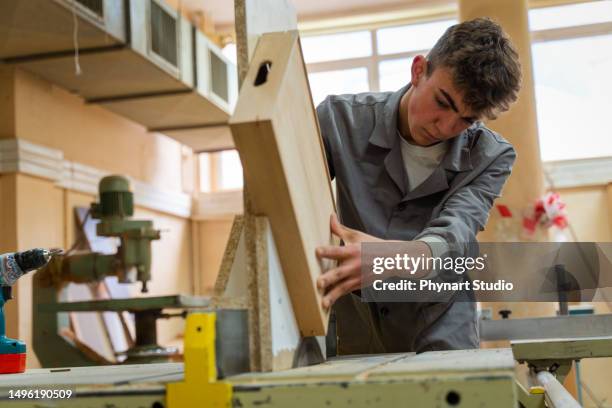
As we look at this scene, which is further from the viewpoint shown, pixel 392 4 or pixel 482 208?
pixel 392 4

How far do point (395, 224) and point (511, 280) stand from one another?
69 centimetres

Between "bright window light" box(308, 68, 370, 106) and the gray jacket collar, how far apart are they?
434 centimetres

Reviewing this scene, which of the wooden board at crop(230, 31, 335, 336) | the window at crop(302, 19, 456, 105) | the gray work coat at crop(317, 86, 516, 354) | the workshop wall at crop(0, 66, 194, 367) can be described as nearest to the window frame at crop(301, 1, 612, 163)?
the window at crop(302, 19, 456, 105)

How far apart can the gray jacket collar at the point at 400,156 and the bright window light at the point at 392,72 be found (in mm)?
4325

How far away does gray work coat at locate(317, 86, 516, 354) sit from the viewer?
1.43 m

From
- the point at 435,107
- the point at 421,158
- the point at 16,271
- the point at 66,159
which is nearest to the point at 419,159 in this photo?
the point at 421,158

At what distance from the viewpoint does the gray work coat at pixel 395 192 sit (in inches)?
56.1

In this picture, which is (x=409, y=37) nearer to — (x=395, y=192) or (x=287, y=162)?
(x=395, y=192)

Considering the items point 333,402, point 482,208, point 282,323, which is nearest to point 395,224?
point 482,208

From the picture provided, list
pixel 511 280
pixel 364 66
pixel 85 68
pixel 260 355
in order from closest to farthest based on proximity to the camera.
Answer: pixel 260 355 → pixel 511 280 → pixel 85 68 → pixel 364 66

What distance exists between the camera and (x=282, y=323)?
937 mm

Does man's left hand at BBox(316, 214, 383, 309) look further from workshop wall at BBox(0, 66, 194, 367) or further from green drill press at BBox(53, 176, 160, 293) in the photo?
workshop wall at BBox(0, 66, 194, 367)

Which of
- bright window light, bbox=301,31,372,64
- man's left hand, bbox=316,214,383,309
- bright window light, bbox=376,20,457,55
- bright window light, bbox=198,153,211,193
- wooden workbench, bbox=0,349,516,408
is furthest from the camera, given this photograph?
bright window light, bbox=198,153,211,193

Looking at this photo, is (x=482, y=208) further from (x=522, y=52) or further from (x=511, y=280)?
(x=522, y=52)
